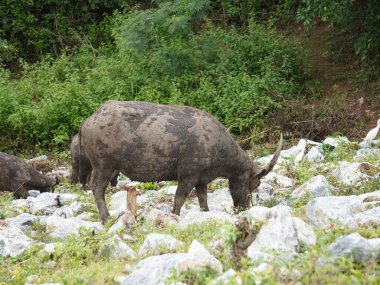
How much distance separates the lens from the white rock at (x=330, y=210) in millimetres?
7148

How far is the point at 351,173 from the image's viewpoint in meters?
10.6

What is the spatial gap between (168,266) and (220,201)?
5437mm

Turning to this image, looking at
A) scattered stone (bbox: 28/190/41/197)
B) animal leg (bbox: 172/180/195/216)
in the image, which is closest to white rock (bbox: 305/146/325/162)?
animal leg (bbox: 172/180/195/216)

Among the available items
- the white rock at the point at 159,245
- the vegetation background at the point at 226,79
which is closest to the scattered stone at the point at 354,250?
the white rock at the point at 159,245

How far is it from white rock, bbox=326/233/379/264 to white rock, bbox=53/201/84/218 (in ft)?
16.8

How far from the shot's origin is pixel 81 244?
286 inches

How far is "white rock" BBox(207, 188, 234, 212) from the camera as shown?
1045 centimetres

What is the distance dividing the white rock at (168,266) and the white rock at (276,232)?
56 cm

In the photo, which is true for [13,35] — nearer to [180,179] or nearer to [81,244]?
[180,179]

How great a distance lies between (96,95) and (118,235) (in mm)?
9806

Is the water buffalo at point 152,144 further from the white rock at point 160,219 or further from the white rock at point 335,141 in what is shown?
the white rock at point 335,141

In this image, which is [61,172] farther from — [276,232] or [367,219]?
[276,232]

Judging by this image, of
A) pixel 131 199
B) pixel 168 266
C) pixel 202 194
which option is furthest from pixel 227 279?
→ pixel 202 194

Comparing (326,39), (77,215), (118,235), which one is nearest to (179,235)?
(118,235)
